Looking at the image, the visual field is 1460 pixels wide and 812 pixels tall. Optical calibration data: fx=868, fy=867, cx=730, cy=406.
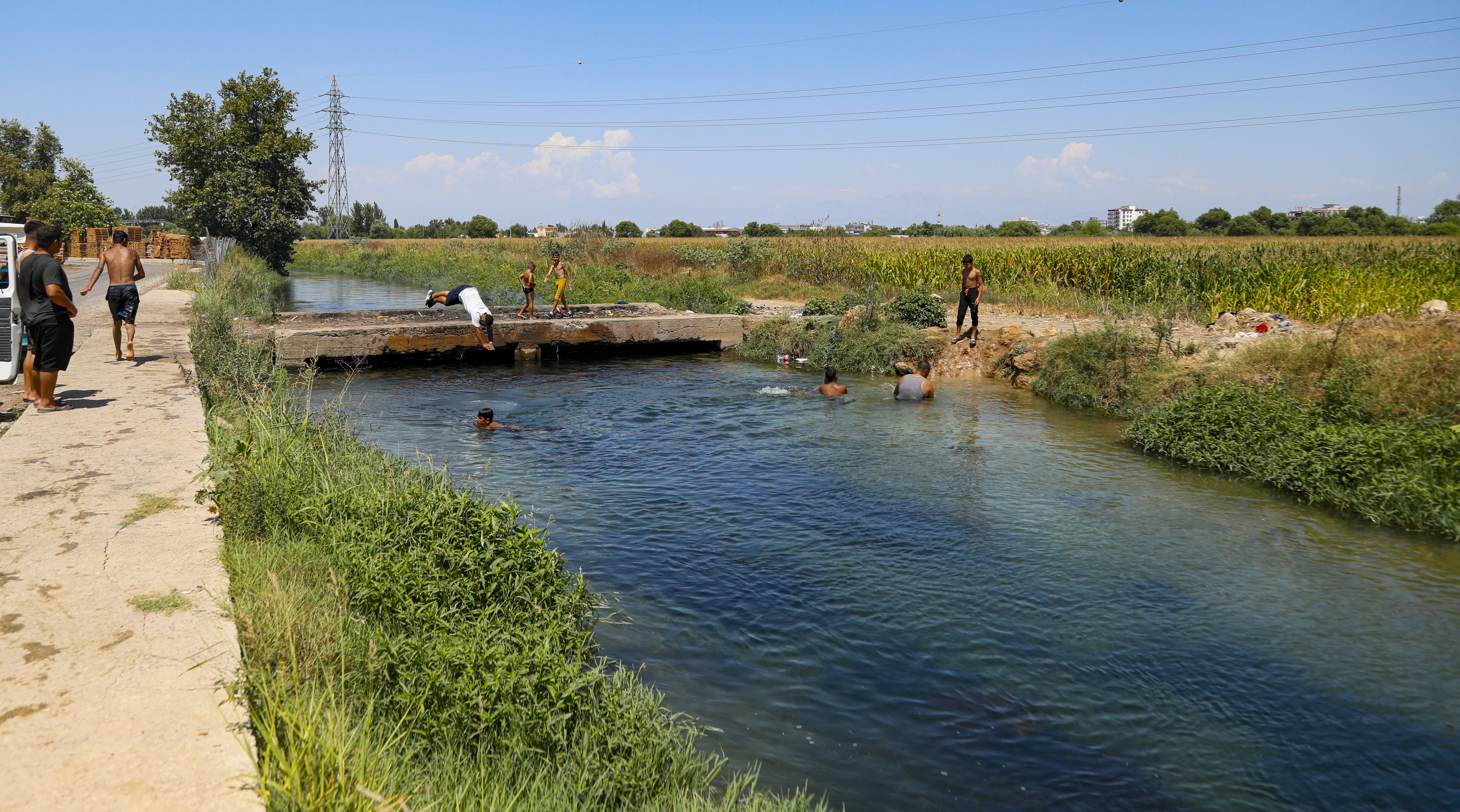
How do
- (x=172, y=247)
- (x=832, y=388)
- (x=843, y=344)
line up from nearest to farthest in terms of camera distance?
(x=832, y=388) < (x=843, y=344) < (x=172, y=247)

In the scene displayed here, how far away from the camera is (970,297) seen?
54.9 feet

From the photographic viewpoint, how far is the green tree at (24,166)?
5153cm

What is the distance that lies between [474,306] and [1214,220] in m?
85.6

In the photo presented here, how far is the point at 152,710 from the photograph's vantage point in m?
3.47

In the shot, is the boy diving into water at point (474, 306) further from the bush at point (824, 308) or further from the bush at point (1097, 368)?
the bush at point (1097, 368)

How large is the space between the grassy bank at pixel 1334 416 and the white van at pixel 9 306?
42.9 feet

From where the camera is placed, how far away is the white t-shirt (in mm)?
17375

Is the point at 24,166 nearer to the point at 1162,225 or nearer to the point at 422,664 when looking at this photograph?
the point at 422,664

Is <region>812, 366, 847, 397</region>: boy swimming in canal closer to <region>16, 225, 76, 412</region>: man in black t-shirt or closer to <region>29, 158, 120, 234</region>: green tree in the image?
<region>16, 225, 76, 412</region>: man in black t-shirt

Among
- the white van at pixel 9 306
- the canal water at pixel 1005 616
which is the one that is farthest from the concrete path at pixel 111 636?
the canal water at pixel 1005 616

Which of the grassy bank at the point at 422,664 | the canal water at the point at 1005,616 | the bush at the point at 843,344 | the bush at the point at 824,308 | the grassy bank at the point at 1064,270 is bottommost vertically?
the canal water at the point at 1005,616

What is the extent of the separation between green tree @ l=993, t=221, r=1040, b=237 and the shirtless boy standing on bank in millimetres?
76219

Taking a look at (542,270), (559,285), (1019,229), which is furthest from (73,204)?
(1019,229)

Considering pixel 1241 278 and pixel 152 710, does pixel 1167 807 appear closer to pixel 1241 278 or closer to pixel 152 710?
pixel 152 710
